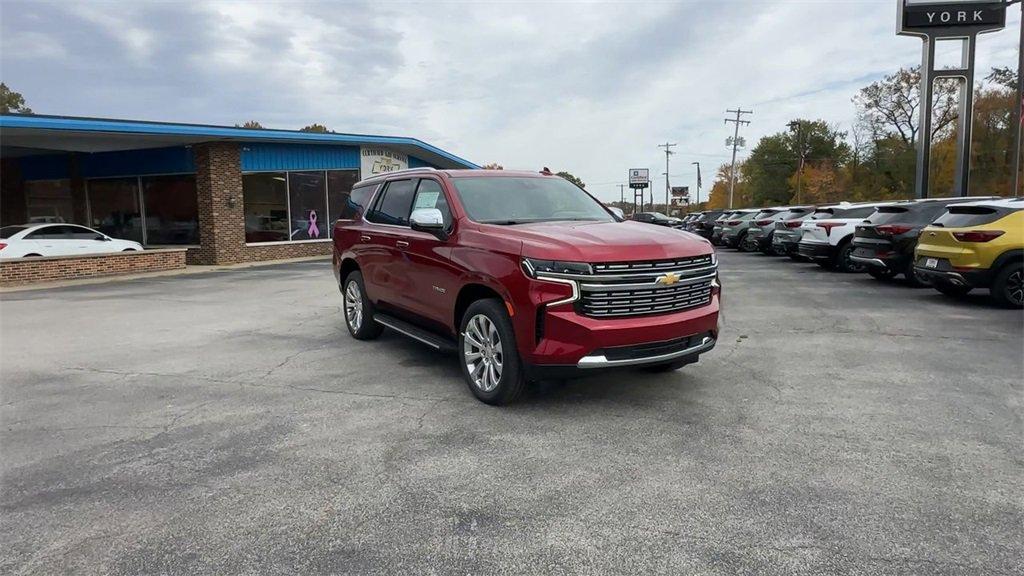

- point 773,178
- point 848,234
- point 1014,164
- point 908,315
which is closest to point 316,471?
point 908,315

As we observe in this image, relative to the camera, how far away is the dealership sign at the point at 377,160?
2461 cm

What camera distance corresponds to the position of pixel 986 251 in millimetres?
9156

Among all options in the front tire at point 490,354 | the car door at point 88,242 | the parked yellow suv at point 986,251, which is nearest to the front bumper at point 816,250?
the parked yellow suv at point 986,251

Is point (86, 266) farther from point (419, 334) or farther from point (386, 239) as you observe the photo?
point (419, 334)

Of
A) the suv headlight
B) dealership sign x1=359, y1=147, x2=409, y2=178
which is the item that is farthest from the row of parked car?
dealership sign x1=359, y1=147, x2=409, y2=178

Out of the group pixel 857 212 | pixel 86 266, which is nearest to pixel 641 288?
pixel 857 212

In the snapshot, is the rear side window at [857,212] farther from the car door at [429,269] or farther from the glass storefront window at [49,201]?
the glass storefront window at [49,201]

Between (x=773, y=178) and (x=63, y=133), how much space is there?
80.2m

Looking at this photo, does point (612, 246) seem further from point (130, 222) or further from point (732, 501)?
point (130, 222)

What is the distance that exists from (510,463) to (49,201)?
2656cm

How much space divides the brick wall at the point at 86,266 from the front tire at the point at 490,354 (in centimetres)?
1436

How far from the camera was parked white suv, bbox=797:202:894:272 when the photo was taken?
14.6 metres

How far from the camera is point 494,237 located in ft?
16.2

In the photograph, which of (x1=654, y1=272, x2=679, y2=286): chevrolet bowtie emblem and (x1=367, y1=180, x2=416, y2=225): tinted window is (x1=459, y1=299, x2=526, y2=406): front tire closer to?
(x1=654, y1=272, x2=679, y2=286): chevrolet bowtie emblem
